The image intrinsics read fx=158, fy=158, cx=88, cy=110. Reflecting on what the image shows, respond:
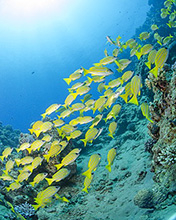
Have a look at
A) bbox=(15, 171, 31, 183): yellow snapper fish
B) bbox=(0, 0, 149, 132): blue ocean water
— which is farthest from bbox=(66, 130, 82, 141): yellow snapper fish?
bbox=(0, 0, 149, 132): blue ocean water

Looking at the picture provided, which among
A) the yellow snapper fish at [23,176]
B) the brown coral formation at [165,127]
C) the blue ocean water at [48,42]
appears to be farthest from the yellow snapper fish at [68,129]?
the blue ocean water at [48,42]

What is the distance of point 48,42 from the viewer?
10331 cm

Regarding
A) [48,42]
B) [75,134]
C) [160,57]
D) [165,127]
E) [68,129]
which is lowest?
[165,127]

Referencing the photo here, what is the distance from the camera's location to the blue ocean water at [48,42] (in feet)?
245

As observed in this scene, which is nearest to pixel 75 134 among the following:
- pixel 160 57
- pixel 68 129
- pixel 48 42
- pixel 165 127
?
pixel 68 129

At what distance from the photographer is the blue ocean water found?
74.7m

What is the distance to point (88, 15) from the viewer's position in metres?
104

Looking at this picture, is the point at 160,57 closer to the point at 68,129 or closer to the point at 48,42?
the point at 68,129

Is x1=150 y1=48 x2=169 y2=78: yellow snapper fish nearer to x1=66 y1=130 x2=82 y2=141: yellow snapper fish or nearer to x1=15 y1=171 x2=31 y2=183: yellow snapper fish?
x1=66 y1=130 x2=82 y2=141: yellow snapper fish

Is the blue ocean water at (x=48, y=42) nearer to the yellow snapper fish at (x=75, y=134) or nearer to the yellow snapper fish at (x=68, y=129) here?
the yellow snapper fish at (x=68, y=129)

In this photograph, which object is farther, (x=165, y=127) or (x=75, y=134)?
(x=75, y=134)

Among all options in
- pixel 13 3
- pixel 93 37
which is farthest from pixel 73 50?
pixel 13 3

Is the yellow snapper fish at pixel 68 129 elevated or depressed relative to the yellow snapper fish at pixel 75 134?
elevated

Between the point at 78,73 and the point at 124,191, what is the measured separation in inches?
160
